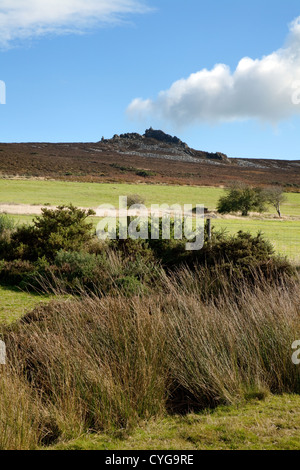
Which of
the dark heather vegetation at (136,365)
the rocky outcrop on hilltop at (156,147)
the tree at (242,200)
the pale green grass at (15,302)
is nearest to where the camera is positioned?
the dark heather vegetation at (136,365)

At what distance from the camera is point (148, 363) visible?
546 cm

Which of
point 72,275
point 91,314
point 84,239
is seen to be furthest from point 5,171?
point 91,314

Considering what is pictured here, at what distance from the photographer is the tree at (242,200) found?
43656 mm

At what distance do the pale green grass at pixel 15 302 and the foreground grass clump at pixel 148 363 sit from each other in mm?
3752

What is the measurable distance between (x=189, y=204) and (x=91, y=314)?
41460mm

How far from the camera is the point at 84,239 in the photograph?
703 inches

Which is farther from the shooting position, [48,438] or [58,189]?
[58,189]

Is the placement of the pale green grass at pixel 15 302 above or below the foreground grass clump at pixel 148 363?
below

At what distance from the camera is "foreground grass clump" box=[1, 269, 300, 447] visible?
4923 millimetres

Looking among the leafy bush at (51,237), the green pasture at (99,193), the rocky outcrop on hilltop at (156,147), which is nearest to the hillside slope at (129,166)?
the rocky outcrop on hilltop at (156,147)

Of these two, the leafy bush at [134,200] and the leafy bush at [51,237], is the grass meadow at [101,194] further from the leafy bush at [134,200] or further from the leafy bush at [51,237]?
the leafy bush at [51,237]

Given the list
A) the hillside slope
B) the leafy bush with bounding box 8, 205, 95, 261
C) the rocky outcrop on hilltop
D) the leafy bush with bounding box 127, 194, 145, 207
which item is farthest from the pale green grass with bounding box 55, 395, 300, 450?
the rocky outcrop on hilltop

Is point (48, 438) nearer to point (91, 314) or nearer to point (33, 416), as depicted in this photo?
point (33, 416)

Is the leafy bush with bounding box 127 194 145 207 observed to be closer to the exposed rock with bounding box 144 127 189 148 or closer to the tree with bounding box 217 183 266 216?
the tree with bounding box 217 183 266 216
